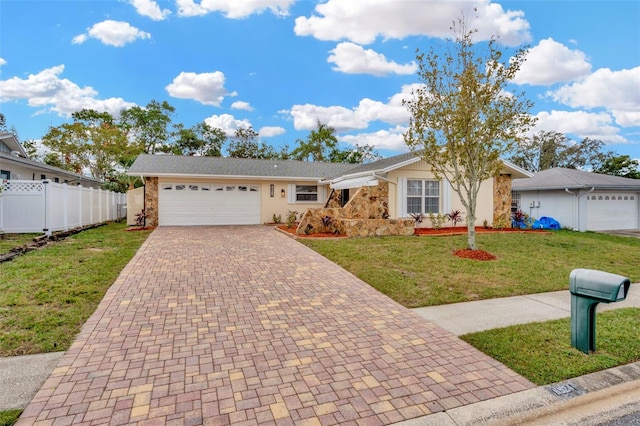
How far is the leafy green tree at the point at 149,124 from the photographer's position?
35688 mm

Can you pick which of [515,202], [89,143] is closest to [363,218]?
[515,202]

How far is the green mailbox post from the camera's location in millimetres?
3770

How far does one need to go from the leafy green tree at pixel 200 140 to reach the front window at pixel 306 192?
2192cm

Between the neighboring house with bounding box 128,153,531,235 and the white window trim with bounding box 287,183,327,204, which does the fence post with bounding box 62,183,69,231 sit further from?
the white window trim with bounding box 287,183,327,204

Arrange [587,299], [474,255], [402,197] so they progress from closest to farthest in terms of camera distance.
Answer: [587,299], [474,255], [402,197]

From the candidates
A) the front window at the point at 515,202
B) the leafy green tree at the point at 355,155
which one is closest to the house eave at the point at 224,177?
the front window at the point at 515,202

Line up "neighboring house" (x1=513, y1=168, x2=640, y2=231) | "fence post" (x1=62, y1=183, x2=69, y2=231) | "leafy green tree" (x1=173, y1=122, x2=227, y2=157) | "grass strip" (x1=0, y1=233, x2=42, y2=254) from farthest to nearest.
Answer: "leafy green tree" (x1=173, y1=122, x2=227, y2=157), "neighboring house" (x1=513, y1=168, x2=640, y2=231), "fence post" (x1=62, y1=183, x2=69, y2=231), "grass strip" (x1=0, y1=233, x2=42, y2=254)

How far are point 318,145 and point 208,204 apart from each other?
871 inches

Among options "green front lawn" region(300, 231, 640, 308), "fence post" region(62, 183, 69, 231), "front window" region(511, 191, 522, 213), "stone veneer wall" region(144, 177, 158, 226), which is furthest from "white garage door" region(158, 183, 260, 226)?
"front window" region(511, 191, 522, 213)

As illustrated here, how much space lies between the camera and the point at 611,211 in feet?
63.4

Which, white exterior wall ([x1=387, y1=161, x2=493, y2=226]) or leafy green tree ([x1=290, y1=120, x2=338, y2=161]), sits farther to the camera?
leafy green tree ([x1=290, y1=120, x2=338, y2=161])

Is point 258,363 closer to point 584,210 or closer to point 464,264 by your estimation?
point 464,264

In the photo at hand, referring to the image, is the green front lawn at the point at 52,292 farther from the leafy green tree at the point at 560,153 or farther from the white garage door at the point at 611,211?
the leafy green tree at the point at 560,153

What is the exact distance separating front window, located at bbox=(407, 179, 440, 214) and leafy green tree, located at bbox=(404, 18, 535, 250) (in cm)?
538
